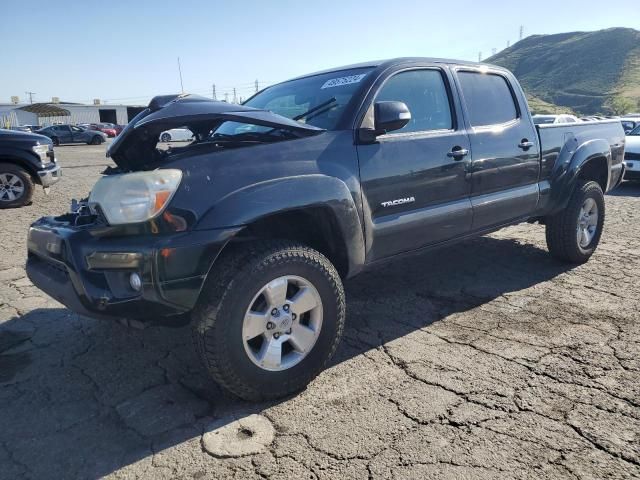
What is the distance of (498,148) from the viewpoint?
3.82 meters

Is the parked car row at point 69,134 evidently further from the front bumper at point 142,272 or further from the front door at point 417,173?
the front bumper at point 142,272

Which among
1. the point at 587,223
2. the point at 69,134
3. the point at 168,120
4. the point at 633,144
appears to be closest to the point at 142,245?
the point at 168,120

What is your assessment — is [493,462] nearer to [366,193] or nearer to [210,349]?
[210,349]

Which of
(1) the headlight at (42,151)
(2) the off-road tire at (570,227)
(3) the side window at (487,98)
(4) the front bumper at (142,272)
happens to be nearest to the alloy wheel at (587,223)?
(2) the off-road tire at (570,227)

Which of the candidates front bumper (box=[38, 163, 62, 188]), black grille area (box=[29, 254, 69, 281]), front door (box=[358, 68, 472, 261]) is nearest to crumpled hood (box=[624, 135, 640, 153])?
front door (box=[358, 68, 472, 261])

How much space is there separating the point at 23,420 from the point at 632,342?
11.8ft

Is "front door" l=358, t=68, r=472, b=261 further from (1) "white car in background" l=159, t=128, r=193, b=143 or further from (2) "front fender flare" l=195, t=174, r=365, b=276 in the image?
(1) "white car in background" l=159, t=128, r=193, b=143

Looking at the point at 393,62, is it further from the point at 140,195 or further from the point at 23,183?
the point at 23,183

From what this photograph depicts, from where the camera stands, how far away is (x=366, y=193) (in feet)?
9.57

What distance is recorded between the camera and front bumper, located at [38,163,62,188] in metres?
8.12

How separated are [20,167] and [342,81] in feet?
23.0

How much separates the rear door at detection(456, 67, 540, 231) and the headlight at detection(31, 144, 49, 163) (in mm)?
7289

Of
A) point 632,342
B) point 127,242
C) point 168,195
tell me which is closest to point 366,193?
point 168,195

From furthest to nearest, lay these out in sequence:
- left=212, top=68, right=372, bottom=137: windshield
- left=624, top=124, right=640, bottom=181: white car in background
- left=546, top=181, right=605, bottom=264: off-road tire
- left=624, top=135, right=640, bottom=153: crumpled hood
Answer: left=624, top=135, right=640, bottom=153: crumpled hood → left=624, top=124, right=640, bottom=181: white car in background → left=546, top=181, right=605, bottom=264: off-road tire → left=212, top=68, right=372, bottom=137: windshield
